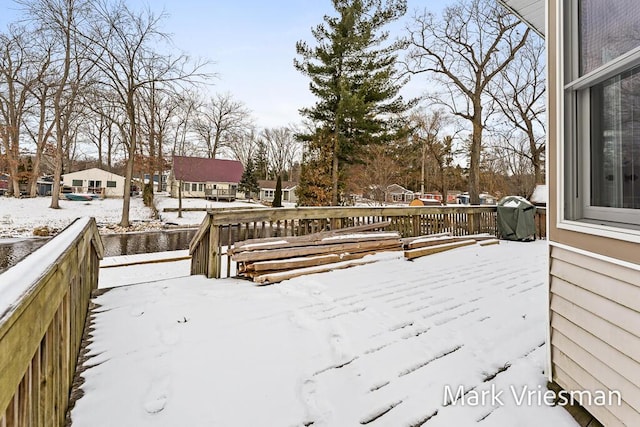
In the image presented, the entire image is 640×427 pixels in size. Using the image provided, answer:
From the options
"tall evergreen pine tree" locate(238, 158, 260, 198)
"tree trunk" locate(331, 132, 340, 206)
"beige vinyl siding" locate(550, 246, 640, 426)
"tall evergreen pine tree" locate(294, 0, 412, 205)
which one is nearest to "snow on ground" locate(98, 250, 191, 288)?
"beige vinyl siding" locate(550, 246, 640, 426)

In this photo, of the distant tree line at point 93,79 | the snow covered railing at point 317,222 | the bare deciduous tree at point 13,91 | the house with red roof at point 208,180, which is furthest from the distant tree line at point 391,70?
the house with red roof at point 208,180

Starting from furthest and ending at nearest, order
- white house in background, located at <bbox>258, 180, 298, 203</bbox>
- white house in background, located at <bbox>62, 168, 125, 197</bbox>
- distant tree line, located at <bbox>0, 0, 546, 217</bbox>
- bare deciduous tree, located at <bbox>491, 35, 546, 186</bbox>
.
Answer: white house in background, located at <bbox>258, 180, 298, 203</bbox> < white house in background, located at <bbox>62, 168, 125, 197</bbox> < bare deciduous tree, located at <bbox>491, 35, 546, 186</bbox> < distant tree line, located at <bbox>0, 0, 546, 217</bbox>

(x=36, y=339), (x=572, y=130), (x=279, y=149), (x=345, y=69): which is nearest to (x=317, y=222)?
(x=572, y=130)

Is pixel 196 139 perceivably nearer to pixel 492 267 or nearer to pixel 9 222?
pixel 9 222

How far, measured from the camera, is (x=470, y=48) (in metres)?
14.3

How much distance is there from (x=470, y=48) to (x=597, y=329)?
15808mm

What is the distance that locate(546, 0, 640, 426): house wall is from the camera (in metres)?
1.41

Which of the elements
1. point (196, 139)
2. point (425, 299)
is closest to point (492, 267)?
point (425, 299)

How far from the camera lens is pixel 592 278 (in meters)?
1.63

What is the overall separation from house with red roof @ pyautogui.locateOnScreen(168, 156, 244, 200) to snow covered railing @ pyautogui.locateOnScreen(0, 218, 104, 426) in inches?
1216

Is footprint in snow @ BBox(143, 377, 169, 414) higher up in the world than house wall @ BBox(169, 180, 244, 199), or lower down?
lower down

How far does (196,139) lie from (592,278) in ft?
111

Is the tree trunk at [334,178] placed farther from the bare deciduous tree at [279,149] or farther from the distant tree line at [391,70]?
the bare deciduous tree at [279,149]

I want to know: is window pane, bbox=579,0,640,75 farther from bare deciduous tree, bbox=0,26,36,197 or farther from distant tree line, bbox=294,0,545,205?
bare deciduous tree, bbox=0,26,36,197
